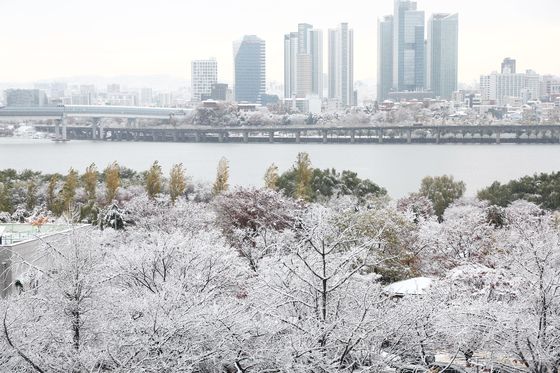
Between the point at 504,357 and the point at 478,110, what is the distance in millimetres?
67030

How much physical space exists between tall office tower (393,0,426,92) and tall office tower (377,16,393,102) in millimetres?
1523

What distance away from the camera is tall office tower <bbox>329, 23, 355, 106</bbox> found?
A: 108 meters

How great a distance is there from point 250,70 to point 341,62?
1878cm

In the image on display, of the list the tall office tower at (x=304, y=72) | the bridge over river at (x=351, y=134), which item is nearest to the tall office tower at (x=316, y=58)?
the tall office tower at (x=304, y=72)

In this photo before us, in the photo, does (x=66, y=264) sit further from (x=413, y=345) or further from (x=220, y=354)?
(x=413, y=345)

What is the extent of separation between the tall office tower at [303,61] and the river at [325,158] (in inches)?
2391

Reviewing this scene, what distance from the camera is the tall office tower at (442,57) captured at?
9881 cm

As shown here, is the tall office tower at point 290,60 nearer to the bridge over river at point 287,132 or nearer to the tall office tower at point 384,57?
the tall office tower at point 384,57

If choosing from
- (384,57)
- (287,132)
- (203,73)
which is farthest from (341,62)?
(287,132)

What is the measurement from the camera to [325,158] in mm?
35250

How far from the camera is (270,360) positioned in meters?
4.86

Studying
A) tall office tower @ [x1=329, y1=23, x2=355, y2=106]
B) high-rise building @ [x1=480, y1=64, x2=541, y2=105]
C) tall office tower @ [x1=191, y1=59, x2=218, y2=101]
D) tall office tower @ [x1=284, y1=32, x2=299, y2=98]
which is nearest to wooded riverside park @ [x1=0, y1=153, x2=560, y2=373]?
high-rise building @ [x1=480, y1=64, x2=541, y2=105]

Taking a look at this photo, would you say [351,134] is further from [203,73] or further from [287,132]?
[203,73]

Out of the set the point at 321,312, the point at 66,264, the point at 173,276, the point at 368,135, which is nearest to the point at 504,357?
the point at 321,312
